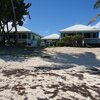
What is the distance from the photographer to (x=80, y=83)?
620 inches

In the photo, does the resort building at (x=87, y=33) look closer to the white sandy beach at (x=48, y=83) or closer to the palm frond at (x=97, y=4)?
the palm frond at (x=97, y=4)

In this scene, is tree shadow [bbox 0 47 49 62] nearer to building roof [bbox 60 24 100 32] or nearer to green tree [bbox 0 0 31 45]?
green tree [bbox 0 0 31 45]

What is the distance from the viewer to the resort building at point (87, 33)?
46031 mm

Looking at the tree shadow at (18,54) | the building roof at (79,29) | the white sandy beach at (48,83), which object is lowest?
the white sandy beach at (48,83)

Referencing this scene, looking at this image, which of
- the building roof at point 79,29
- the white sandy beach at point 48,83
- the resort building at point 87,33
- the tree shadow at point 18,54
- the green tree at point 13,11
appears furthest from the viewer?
the building roof at point 79,29

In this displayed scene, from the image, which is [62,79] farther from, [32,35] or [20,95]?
[32,35]

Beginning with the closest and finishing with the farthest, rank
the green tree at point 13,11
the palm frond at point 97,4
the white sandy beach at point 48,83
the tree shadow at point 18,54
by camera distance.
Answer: the white sandy beach at point 48,83 < the tree shadow at point 18,54 < the palm frond at point 97,4 < the green tree at point 13,11

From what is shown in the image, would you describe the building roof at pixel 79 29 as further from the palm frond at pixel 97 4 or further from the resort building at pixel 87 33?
the palm frond at pixel 97 4

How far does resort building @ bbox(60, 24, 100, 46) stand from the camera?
46.0 meters

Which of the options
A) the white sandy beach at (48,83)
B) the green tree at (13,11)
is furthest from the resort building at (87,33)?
the white sandy beach at (48,83)

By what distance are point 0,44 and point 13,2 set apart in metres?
6.30

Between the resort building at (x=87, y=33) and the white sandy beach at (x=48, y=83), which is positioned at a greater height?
the resort building at (x=87, y=33)

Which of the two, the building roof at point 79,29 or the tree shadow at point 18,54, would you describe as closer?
the tree shadow at point 18,54

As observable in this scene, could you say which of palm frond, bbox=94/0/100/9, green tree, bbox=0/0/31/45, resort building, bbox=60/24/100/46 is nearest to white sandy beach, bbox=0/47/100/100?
palm frond, bbox=94/0/100/9
